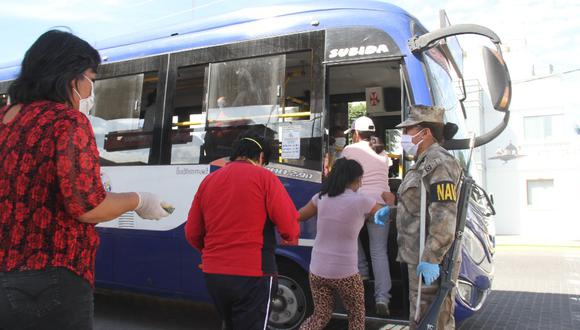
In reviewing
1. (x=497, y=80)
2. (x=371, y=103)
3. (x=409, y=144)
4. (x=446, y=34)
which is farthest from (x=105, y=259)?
(x=497, y=80)

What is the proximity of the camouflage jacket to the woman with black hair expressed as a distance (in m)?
0.86

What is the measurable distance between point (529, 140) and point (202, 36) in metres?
20.9

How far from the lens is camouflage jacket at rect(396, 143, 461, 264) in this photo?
3193 mm

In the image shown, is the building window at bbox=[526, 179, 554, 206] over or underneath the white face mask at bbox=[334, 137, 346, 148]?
over

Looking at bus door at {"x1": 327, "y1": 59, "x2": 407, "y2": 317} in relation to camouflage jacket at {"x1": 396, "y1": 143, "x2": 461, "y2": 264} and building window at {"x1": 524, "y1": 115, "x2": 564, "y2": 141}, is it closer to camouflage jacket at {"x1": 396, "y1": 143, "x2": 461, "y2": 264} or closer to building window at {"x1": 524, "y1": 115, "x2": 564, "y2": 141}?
camouflage jacket at {"x1": 396, "y1": 143, "x2": 461, "y2": 264}

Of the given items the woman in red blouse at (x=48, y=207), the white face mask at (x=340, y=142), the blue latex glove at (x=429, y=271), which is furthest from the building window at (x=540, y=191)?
the woman in red blouse at (x=48, y=207)

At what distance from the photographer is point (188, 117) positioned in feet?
17.8

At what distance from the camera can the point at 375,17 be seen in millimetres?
4766

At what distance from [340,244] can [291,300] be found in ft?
4.25

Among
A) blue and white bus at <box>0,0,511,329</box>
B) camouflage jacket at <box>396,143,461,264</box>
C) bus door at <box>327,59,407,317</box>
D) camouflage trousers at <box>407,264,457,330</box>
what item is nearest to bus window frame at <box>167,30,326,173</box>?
blue and white bus at <box>0,0,511,329</box>

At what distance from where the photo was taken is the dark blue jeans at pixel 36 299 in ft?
5.87

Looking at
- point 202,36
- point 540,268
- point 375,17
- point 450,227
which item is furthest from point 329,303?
point 540,268

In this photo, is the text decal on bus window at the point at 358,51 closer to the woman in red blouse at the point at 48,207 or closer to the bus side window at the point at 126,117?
the bus side window at the point at 126,117

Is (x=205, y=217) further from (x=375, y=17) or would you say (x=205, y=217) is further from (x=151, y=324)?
(x=151, y=324)
